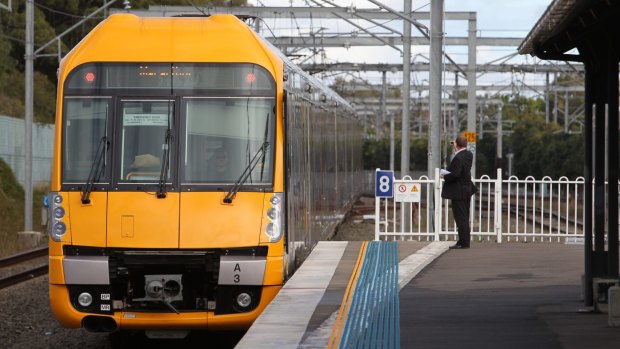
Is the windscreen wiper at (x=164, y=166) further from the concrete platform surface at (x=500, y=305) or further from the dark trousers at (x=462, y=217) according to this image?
the dark trousers at (x=462, y=217)

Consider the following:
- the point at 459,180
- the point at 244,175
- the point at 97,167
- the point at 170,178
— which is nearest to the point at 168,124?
the point at 170,178

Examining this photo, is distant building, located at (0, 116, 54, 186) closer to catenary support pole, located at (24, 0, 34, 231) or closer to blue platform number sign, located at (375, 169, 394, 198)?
catenary support pole, located at (24, 0, 34, 231)

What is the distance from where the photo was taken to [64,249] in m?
12.4

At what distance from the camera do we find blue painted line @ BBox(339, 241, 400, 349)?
970cm

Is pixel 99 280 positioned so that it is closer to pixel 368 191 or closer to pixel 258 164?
pixel 258 164

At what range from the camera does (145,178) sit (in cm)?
1269

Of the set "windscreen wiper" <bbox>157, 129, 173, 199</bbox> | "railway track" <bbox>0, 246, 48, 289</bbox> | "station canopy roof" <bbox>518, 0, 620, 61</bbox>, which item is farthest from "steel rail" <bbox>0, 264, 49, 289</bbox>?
"station canopy roof" <bbox>518, 0, 620, 61</bbox>

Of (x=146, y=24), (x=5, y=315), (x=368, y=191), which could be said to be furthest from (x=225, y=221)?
(x=368, y=191)

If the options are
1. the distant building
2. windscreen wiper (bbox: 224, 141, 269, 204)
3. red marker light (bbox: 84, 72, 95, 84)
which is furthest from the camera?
the distant building

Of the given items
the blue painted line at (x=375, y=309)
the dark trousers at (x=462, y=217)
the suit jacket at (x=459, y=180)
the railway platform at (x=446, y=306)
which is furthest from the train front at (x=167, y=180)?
the dark trousers at (x=462, y=217)

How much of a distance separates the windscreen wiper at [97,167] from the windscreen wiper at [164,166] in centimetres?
57

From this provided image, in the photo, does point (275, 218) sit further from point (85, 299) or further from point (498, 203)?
point (498, 203)

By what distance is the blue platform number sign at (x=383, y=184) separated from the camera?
63.8ft

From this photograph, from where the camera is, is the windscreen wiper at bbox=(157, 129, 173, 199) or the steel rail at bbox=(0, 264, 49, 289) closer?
the windscreen wiper at bbox=(157, 129, 173, 199)
